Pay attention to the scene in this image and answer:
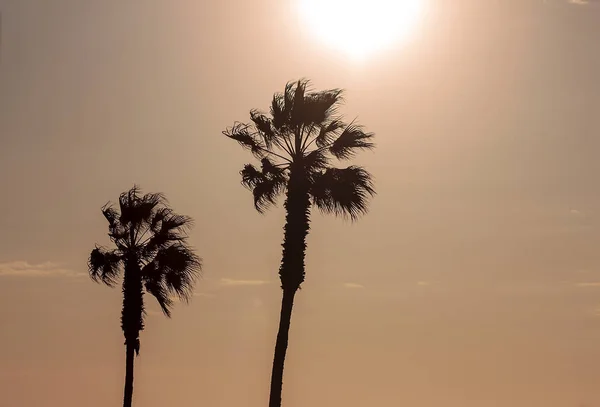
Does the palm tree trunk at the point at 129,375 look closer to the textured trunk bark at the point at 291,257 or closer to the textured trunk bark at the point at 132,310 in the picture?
the textured trunk bark at the point at 132,310

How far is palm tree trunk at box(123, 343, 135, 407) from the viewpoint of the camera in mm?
58812

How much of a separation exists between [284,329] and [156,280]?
10553mm

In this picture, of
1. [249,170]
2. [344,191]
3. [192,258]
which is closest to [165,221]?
[192,258]

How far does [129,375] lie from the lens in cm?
5947

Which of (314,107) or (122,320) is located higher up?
(314,107)

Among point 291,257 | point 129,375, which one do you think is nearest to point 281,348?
point 291,257

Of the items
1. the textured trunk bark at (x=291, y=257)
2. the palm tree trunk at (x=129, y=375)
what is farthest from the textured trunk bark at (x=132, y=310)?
the textured trunk bark at (x=291, y=257)

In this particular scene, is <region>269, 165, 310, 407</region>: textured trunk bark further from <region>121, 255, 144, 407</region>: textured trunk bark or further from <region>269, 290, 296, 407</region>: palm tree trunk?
<region>121, 255, 144, 407</region>: textured trunk bark

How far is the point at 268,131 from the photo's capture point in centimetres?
5675

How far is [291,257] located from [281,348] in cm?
420

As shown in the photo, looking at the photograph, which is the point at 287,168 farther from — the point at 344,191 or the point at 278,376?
the point at 278,376

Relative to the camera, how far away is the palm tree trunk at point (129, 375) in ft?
193

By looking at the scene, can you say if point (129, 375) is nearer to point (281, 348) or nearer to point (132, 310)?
point (132, 310)

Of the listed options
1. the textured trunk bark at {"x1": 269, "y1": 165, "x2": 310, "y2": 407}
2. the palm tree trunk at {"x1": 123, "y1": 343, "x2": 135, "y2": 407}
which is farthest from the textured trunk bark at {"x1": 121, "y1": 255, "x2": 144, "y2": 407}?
the textured trunk bark at {"x1": 269, "y1": 165, "x2": 310, "y2": 407}
